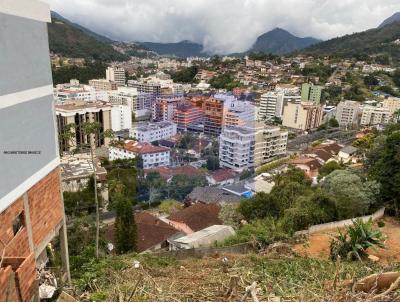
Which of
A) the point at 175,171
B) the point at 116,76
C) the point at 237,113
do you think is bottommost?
the point at 175,171

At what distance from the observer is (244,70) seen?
80500 mm

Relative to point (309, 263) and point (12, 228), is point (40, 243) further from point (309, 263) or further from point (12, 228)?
point (309, 263)

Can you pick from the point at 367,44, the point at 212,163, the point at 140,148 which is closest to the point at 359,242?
the point at 140,148

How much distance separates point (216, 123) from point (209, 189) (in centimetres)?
2191

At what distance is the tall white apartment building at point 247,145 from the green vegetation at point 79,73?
1560 inches

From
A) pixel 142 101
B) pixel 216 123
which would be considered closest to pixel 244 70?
pixel 142 101

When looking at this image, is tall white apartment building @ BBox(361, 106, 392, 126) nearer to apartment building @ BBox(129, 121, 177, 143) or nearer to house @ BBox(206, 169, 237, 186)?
house @ BBox(206, 169, 237, 186)

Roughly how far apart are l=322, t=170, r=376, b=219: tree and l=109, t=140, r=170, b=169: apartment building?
72.3 ft

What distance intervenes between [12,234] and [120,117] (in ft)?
141

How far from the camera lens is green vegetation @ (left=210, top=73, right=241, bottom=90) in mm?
68062

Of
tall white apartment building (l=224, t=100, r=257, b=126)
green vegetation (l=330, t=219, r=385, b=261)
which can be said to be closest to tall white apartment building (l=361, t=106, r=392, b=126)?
tall white apartment building (l=224, t=100, r=257, b=126)

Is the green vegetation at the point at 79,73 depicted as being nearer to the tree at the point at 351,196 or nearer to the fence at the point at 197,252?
the tree at the point at 351,196

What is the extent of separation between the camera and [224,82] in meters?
71.0

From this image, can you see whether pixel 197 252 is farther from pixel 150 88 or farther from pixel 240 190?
pixel 150 88
